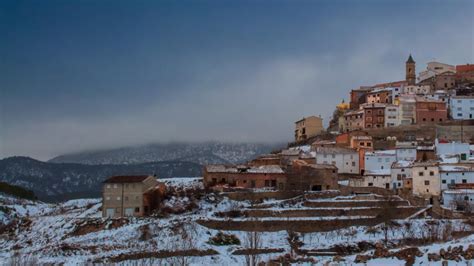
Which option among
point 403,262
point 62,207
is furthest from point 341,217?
point 62,207

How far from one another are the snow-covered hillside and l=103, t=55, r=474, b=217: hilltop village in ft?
10.4

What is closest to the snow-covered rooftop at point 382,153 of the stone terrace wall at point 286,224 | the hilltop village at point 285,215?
the hilltop village at point 285,215

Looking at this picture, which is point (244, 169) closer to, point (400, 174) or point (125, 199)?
point (125, 199)

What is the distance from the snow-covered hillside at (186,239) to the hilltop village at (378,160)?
3174 mm

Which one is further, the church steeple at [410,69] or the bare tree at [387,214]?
the church steeple at [410,69]

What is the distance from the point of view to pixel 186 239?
4422cm

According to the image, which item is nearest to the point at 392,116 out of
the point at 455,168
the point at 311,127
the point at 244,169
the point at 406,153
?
the point at 311,127

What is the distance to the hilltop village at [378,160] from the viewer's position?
51.2 metres

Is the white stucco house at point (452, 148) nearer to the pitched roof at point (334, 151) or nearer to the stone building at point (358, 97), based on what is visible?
the pitched roof at point (334, 151)

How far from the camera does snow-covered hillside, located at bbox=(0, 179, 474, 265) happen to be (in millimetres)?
41344

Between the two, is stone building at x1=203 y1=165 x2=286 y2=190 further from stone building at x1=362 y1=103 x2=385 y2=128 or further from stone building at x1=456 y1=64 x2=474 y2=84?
stone building at x1=456 y1=64 x2=474 y2=84

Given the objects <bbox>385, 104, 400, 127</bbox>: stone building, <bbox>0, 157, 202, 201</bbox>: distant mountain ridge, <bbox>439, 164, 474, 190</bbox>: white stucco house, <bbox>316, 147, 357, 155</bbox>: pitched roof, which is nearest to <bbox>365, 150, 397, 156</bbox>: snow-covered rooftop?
<bbox>316, 147, 357, 155</bbox>: pitched roof

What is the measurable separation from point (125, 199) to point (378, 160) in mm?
25278

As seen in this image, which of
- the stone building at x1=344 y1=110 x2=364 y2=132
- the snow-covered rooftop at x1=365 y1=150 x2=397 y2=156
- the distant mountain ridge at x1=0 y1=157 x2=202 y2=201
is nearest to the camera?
the snow-covered rooftop at x1=365 y1=150 x2=397 y2=156
